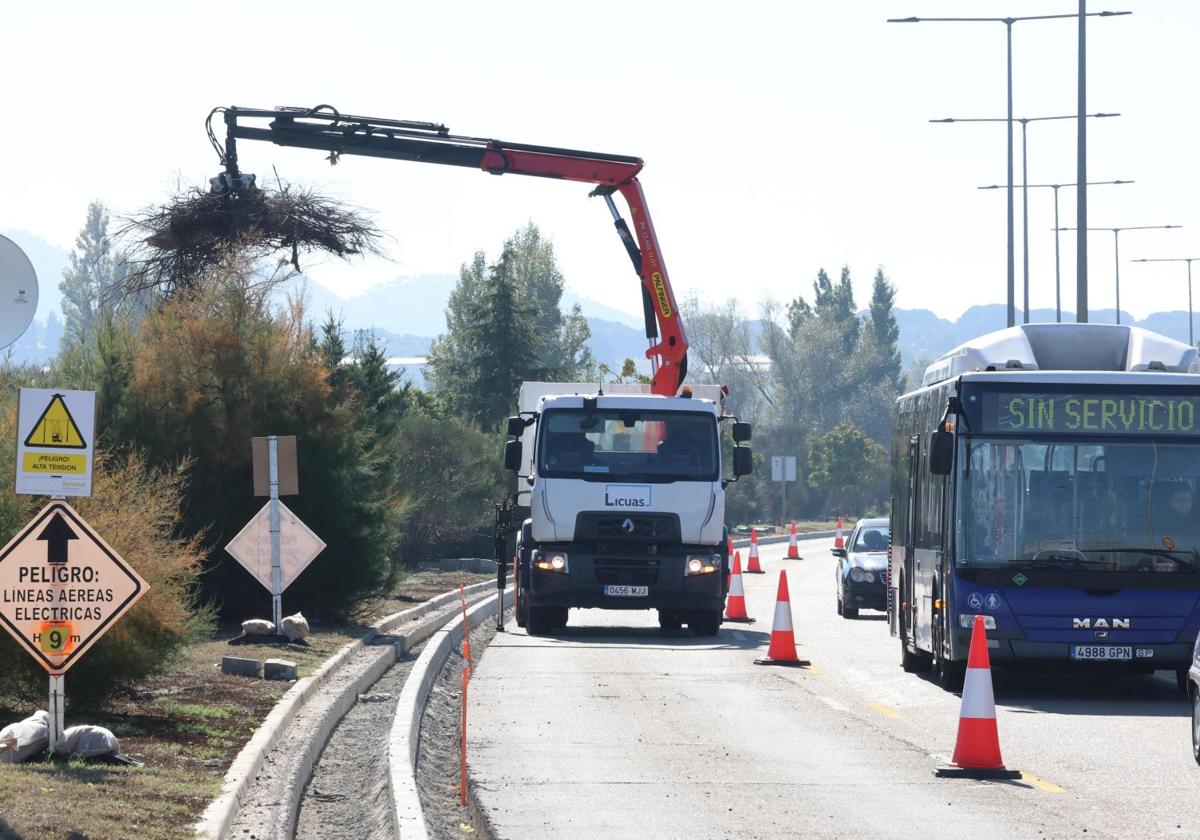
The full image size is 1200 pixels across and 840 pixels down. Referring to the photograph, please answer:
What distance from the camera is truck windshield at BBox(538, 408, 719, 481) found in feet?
77.9

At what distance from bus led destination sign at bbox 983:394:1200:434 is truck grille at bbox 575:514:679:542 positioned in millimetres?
7449

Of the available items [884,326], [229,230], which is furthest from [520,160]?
[884,326]

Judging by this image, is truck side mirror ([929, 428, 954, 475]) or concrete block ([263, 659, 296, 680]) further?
concrete block ([263, 659, 296, 680])

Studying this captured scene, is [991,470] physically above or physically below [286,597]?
above

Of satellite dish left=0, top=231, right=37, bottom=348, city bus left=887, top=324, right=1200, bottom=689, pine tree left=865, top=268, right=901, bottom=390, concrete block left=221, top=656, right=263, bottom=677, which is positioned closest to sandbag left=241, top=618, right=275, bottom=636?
concrete block left=221, top=656, right=263, bottom=677

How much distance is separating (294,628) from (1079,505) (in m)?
8.56

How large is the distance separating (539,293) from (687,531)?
74.7m

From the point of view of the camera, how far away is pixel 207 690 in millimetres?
15359

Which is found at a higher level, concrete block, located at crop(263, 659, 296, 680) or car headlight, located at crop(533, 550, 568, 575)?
car headlight, located at crop(533, 550, 568, 575)

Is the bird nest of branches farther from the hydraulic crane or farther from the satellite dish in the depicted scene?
the satellite dish

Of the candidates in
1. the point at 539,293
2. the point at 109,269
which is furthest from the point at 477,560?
the point at 109,269

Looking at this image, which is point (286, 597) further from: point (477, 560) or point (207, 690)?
point (477, 560)

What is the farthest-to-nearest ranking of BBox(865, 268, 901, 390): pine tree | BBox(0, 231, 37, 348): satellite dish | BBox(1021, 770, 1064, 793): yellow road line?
BBox(865, 268, 901, 390): pine tree < BBox(1021, 770, 1064, 793): yellow road line < BBox(0, 231, 37, 348): satellite dish

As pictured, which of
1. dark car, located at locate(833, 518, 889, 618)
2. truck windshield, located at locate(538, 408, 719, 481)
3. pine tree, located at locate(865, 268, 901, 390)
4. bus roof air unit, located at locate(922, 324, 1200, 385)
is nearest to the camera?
bus roof air unit, located at locate(922, 324, 1200, 385)
